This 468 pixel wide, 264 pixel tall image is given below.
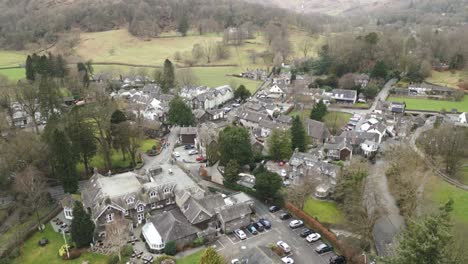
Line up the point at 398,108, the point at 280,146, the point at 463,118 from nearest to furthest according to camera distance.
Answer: the point at 280,146 → the point at 463,118 → the point at 398,108

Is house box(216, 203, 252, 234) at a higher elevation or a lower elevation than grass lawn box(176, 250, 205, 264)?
higher

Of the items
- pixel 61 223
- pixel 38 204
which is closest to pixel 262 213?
pixel 61 223

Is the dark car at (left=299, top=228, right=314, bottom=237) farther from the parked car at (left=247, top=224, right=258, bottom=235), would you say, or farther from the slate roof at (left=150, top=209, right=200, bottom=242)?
the slate roof at (left=150, top=209, right=200, bottom=242)

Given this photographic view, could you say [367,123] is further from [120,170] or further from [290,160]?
[120,170]

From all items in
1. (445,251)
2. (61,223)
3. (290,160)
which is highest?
(445,251)

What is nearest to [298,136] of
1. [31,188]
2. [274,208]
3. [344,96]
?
[274,208]

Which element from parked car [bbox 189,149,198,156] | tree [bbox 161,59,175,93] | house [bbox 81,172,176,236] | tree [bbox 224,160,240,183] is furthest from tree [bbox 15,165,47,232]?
tree [bbox 161,59,175,93]

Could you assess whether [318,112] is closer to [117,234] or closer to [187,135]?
[187,135]
